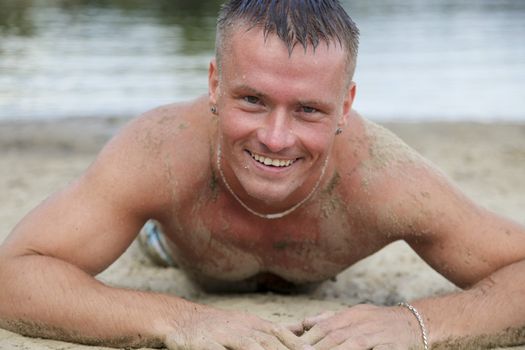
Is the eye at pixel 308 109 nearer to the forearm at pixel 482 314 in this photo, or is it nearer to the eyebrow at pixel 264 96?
the eyebrow at pixel 264 96

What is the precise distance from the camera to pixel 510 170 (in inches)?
254

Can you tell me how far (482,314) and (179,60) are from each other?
27.3 feet

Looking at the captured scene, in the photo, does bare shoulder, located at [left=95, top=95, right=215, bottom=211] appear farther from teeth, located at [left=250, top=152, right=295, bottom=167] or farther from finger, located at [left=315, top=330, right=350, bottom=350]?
finger, located at [left=315, top=330, right=350, bottom=350]

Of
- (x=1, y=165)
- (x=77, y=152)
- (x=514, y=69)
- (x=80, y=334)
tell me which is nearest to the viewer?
(x=80, y=334)

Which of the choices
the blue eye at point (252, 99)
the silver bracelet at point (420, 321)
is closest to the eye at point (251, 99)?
the blue eye at point (252, 99)

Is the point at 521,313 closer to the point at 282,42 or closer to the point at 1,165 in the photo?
the point at 282,42

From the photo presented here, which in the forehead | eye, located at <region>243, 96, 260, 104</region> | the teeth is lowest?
the teeth

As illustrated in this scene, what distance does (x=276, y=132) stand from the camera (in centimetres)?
276

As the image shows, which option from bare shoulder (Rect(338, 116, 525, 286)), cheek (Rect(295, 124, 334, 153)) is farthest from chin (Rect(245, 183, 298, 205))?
bare shoulder (Rect(338, 116, 525, 286))

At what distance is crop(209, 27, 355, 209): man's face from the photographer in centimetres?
276

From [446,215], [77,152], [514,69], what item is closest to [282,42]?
[446,215]

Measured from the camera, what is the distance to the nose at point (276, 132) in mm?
2762

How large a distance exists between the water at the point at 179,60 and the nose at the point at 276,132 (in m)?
5.85

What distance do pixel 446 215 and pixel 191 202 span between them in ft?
3.14
